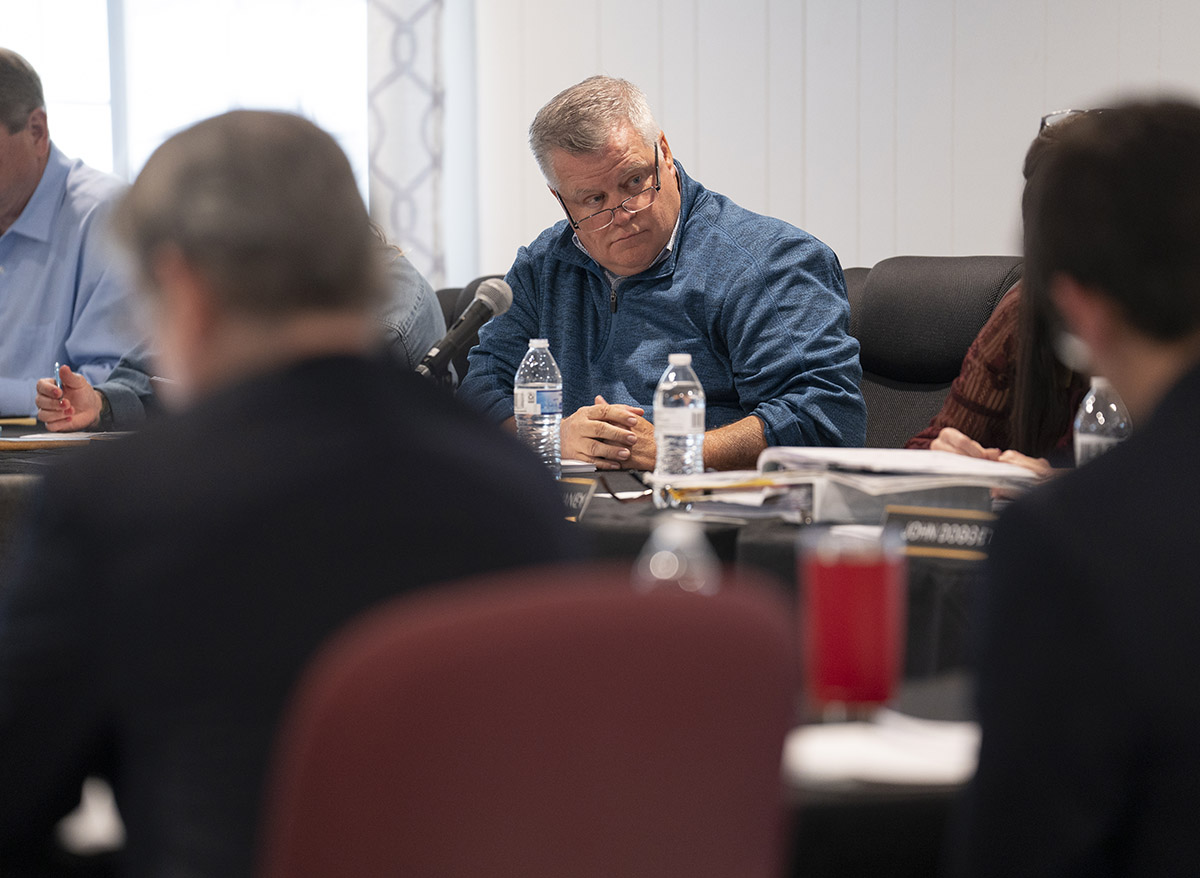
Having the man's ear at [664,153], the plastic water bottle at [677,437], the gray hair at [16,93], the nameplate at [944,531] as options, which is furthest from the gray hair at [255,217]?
the gray hair at [16,93]

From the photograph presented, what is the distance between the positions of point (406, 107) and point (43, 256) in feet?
4.71

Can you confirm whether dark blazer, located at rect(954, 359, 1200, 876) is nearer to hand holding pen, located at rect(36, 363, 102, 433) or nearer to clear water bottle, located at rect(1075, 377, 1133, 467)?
clear water bottle, located at rect(1075, 377, 1133, 467)

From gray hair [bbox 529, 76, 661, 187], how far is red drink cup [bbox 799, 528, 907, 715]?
1459 mm

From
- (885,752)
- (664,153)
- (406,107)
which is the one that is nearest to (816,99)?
(406,107)

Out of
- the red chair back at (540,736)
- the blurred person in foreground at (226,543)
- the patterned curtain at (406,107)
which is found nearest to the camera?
the red chair back at (540,736)

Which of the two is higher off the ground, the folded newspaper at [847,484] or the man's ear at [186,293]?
the man's ear at [186,293]

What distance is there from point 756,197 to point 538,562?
131 inches

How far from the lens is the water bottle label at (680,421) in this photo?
181 centimetres

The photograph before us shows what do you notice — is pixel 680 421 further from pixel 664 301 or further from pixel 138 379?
pixel 138 379

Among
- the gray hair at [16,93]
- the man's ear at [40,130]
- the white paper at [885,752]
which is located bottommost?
the white paper at [885,752]

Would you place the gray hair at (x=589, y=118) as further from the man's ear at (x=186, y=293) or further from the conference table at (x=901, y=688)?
the man's ear at (x=186, y=293)

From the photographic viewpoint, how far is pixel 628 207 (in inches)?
91.5

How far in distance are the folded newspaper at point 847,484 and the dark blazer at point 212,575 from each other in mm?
848

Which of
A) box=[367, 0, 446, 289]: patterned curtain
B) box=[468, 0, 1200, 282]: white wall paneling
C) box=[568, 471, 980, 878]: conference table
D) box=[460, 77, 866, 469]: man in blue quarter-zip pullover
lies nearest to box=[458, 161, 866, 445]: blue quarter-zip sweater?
box=[460, 77, 866, 469]: man in blue quarter-zip pullover
